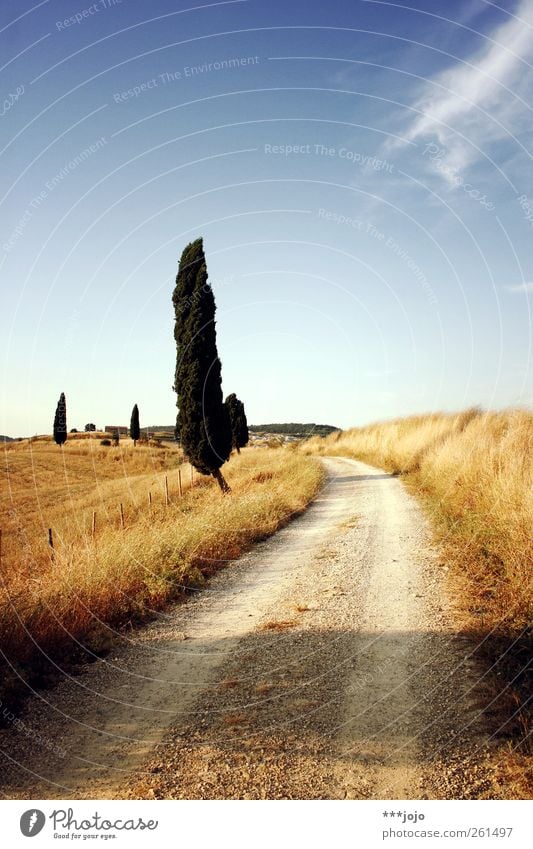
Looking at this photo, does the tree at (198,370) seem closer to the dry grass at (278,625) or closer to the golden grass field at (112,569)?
the golden grass field at (112,569)

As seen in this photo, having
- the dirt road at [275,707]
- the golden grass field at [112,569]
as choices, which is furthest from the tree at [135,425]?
the dirt road at [275,707]

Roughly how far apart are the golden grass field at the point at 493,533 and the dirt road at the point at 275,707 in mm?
317

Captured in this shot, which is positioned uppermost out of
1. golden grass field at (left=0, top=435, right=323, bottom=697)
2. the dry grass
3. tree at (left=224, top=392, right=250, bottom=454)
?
tree at (left=224, top=392, right=250, bottom=454)

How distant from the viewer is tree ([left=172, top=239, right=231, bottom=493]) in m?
19.3

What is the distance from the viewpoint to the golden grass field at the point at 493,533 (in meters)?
4.80

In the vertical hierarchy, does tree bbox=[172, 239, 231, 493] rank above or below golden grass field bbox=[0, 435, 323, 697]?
above

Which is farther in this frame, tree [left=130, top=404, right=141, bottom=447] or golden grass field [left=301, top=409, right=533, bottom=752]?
tree [left=130, top=404, right=141, bottom=447]

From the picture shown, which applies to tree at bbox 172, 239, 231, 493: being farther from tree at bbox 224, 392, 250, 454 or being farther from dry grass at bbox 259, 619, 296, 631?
tree at bbox 224, 392, 250, 454

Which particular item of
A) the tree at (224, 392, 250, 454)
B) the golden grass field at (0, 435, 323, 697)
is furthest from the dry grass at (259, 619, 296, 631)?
the tree at (224, 392, 250, 454)

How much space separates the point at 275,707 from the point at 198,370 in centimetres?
1596

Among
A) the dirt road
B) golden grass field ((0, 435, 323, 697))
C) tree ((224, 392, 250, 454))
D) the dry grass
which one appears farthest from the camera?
tree ((224, 392, 250, 454))

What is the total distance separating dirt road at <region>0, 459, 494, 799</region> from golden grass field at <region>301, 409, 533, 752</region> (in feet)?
1.04

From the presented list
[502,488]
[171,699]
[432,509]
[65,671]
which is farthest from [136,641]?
Answer: [432,509]
